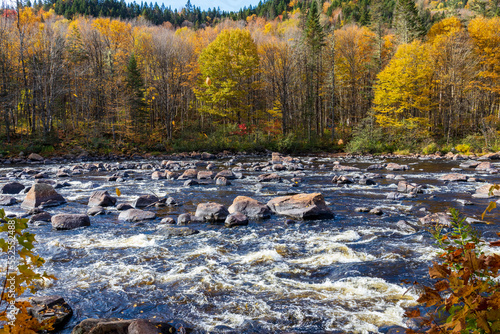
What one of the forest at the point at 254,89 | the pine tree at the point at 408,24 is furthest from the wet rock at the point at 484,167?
the pine tree at the point at 408,24

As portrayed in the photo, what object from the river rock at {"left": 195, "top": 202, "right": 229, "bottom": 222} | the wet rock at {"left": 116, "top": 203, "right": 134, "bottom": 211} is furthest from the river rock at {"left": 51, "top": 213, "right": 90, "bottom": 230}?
the river rock at {"left": 195, "top": 202, "right": 229, "bottom": 222}

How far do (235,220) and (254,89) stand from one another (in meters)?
31.5

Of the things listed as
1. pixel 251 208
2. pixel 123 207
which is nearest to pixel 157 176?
pixel 123 207

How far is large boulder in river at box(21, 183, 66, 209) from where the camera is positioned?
10.5 m

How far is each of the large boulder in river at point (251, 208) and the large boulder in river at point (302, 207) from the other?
0.44 m

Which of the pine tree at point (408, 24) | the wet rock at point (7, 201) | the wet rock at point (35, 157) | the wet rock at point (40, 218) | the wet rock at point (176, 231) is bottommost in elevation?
the wet rock at point (176, 231)

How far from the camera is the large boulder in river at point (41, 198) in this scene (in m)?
10.5

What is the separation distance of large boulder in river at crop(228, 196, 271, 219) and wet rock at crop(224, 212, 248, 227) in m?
0.56

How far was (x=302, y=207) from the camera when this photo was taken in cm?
936

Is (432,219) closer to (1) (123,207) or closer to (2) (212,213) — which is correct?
(2) (212,213)

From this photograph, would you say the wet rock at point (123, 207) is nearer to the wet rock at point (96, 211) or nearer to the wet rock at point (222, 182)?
the wet rock at point (96, 211)

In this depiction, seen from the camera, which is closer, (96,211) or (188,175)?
(96,211)

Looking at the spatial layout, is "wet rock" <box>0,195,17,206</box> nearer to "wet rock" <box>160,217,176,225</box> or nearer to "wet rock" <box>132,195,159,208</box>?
"wet rock" <box>132,195,159,208</box>

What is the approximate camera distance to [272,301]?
Result: 15.4 ft
